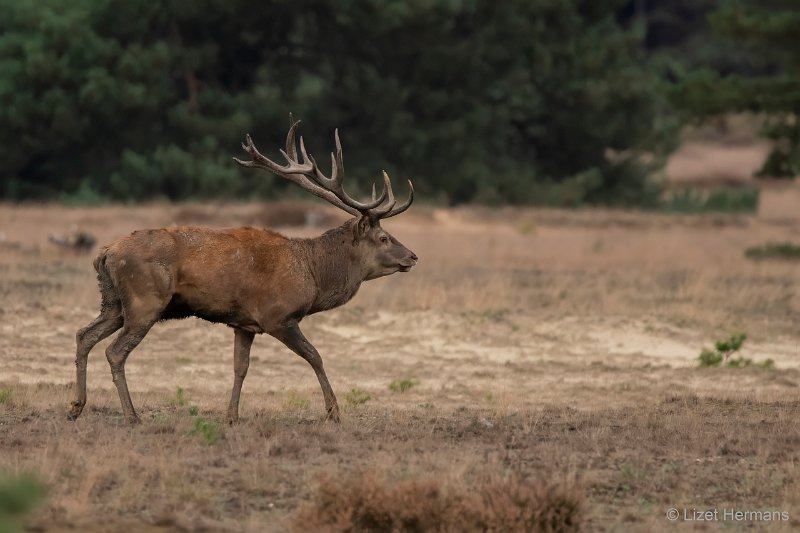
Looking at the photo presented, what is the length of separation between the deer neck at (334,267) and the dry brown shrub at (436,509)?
4306 mm

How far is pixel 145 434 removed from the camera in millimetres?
11031

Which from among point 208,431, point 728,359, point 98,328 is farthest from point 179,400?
point 728,359

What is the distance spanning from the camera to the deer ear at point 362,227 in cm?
1307

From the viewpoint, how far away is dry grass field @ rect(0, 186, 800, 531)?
29.0 ft

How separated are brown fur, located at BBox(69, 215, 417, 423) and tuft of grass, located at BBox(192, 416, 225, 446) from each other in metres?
0.87

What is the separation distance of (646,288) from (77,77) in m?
19.3

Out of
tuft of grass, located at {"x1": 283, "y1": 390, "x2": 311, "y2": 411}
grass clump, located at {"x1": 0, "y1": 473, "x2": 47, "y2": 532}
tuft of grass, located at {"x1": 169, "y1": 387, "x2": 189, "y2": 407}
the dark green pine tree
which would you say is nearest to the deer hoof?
tuft of grass, located at {"x1": 283, "y1": 390, "x2": 311, "y2": 411}

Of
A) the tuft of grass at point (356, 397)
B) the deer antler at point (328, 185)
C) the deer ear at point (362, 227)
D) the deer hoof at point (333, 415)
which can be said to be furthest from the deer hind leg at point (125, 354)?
the tuft of grass at point (356, 397)

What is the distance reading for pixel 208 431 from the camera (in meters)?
10.7

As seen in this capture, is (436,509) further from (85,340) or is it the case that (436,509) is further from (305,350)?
(85,340)

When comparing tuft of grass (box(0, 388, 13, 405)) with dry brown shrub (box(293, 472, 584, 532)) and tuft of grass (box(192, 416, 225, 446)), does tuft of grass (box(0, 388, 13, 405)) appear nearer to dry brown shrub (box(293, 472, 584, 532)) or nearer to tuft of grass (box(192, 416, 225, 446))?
tuft of grass (box(192, 416, 225, 446))

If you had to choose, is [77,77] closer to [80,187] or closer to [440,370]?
[80,187]

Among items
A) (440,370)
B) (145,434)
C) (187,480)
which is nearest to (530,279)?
(440,370)

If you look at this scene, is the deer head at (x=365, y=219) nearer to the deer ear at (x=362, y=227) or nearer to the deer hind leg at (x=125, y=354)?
the deer ear at (x=362, y=227)
